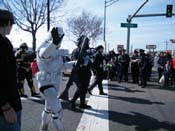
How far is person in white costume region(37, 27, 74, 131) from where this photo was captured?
5301 mm

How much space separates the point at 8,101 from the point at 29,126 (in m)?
3.79

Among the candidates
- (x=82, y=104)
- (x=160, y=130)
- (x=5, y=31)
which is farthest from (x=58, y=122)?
(x=82, y=104)

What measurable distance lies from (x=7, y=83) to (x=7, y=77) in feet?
0.18

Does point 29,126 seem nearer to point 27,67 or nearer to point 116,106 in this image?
point 116,106

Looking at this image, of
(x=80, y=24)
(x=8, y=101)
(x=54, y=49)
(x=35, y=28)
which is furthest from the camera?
(x=80, y=24)

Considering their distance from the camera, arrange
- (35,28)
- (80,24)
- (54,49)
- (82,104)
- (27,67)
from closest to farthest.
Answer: (54,49) < (82,104) < (27,67) < (35,28) < (80,24)

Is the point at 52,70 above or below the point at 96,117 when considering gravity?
above

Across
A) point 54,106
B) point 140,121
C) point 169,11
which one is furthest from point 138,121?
point 169,11

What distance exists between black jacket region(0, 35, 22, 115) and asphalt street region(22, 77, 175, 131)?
3.40 metres

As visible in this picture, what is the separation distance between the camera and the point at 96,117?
24.8 feet

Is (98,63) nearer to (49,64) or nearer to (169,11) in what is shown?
(49,64)

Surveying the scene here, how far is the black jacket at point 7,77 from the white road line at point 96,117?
3.52 meters

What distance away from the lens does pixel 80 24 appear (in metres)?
45.0

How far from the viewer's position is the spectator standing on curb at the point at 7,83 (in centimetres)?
294
